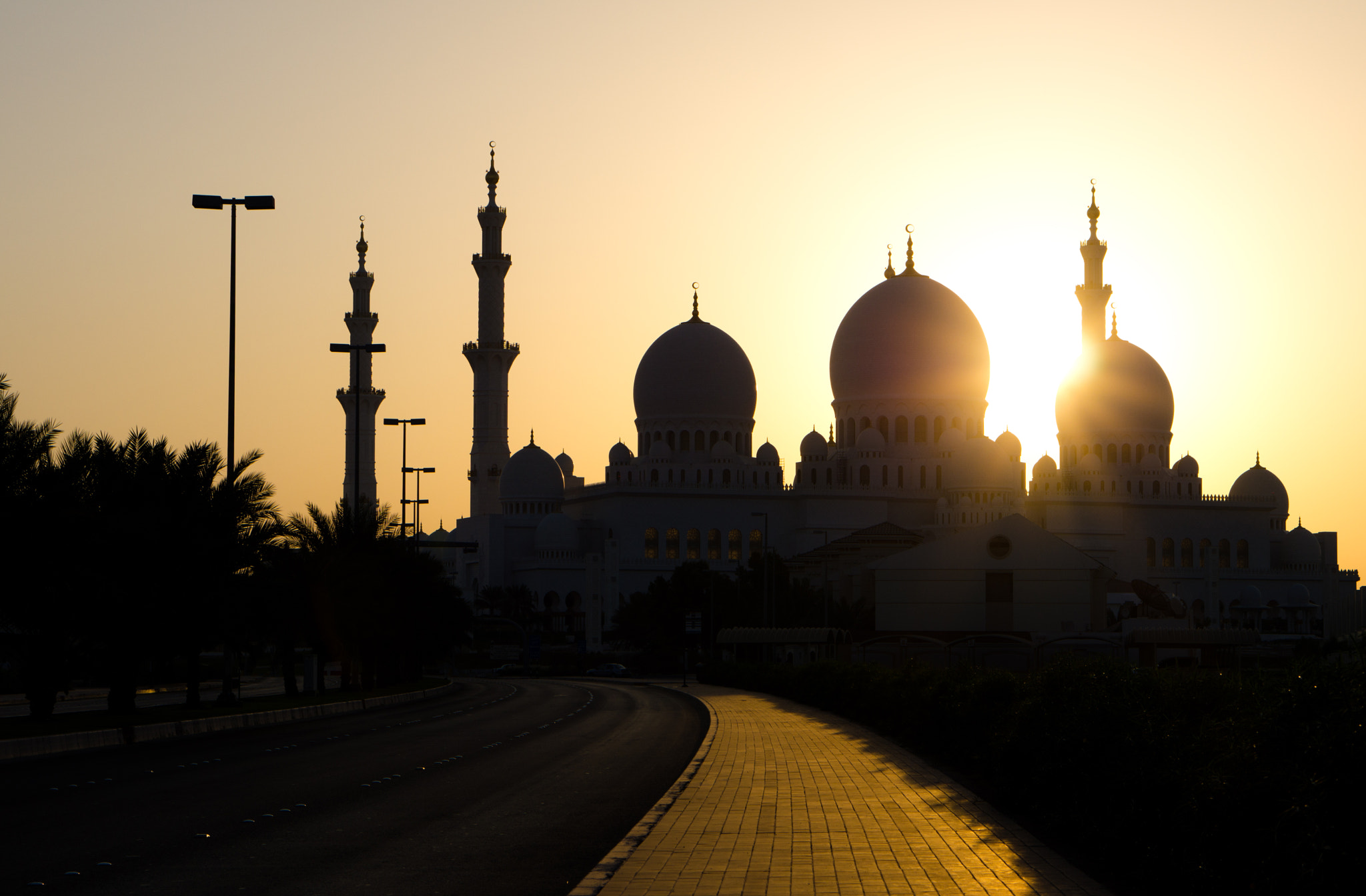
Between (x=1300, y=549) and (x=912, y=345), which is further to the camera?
(x=1300, y=549)

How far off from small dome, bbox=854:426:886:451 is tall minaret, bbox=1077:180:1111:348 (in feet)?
53.0

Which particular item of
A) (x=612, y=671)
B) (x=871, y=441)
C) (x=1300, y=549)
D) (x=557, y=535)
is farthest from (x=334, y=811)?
(x=1300, y=549)

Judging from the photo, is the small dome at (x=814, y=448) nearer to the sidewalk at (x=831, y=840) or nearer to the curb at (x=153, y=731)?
the curb at (x=153, y=731)

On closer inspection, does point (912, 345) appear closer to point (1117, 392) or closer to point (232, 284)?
point (1117, 392)

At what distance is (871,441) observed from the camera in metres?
99.3

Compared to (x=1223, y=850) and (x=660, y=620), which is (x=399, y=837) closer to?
(x=1223, y=850)

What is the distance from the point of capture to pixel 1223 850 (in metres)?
7.84

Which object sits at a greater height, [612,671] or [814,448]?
[814,448]

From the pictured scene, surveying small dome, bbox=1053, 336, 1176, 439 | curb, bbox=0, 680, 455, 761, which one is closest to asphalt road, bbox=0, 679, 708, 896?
curb, bbox=0, 680, 455, 761

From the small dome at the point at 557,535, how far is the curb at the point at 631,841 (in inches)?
3047

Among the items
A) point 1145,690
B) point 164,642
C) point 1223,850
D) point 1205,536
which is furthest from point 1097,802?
point 1205,536

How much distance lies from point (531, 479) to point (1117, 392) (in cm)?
3881

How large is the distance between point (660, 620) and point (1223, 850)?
64350mm

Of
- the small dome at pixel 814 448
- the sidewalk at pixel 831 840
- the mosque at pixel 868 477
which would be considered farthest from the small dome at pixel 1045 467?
the sidewalk at pixel 831 840
